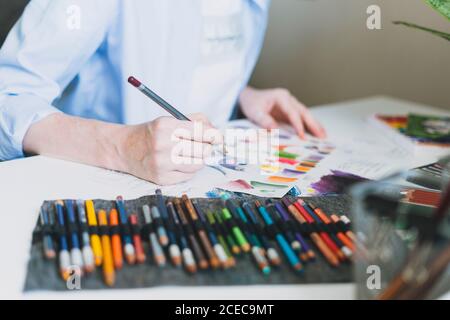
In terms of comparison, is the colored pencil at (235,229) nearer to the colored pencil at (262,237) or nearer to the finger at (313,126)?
the colored pencil at (262,237)

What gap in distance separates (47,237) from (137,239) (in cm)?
8

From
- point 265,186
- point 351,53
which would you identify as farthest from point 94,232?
point 351,53

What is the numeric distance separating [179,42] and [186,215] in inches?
18.1

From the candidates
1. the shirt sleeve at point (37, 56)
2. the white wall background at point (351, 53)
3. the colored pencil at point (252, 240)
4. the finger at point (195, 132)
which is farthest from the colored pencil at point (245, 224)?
the white wall background at point (351, 53)

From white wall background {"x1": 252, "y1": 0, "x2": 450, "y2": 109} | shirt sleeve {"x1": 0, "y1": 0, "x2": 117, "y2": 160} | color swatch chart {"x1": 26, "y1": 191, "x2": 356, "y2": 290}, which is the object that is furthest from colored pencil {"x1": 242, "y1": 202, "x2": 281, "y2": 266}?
white wall background {"x1": 252, "y1": 0, "x2": 450, "y2": 109}

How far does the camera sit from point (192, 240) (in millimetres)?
472

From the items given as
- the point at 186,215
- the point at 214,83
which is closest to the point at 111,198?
the point at 186,215

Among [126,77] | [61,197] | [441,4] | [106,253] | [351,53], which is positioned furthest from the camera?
[351,53]

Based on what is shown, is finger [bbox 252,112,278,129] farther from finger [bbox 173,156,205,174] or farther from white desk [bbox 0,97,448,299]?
finger [bbox 173,156,205,174]

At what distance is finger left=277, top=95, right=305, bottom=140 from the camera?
0.88 metres

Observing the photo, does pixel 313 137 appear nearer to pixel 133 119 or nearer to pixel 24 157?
pixel 133 119

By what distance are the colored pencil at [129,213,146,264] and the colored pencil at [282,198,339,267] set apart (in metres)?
0.16

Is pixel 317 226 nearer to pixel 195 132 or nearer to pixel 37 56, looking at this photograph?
pixel 195 132

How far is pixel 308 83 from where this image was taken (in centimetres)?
153
